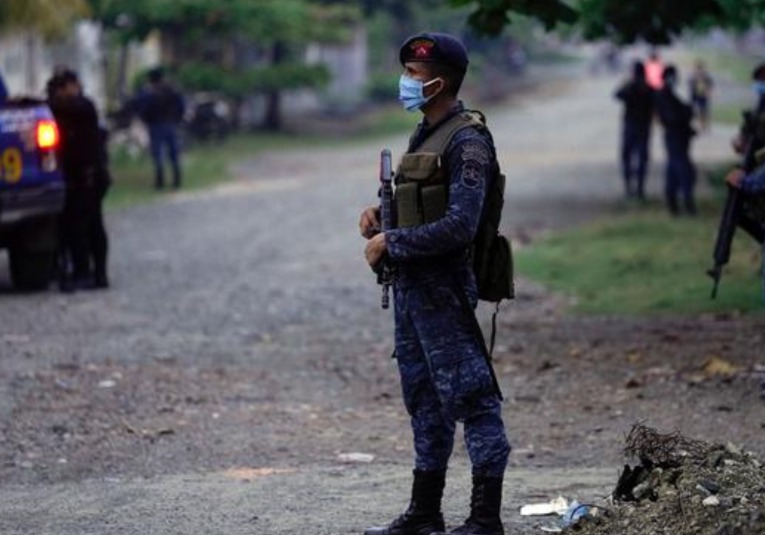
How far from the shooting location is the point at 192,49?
39688mm

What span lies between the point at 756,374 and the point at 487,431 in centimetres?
445

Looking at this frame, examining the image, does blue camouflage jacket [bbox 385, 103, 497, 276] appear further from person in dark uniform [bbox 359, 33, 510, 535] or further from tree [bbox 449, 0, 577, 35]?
tree [bbox 449, 0, 577, 35]

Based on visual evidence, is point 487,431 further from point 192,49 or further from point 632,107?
point 192,49

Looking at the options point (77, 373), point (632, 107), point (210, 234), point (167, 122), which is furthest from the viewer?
point (167, 122)

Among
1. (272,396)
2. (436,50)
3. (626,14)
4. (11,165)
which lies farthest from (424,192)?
(626,14)

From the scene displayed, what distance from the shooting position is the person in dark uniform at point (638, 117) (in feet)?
74.0

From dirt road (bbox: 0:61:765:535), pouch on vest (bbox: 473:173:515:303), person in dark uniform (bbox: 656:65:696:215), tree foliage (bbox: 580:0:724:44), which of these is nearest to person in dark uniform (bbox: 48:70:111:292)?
dirt road (bbox: 0:61:765:535)

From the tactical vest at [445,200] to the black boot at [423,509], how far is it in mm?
704

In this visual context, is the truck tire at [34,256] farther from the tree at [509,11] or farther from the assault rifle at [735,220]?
the assault rifle at [735,220]

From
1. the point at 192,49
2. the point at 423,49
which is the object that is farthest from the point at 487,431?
the point at 192,49

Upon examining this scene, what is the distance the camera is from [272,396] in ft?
34.1

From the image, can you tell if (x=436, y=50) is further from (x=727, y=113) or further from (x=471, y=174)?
(x=727, y=113)

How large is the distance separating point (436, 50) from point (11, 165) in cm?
832

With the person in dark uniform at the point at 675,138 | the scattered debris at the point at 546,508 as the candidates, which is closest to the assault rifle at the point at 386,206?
the scattered debris at the point at 546,508
